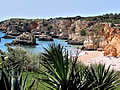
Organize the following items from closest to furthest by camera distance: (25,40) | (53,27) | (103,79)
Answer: (103,79)
(25,40)
(53,27)

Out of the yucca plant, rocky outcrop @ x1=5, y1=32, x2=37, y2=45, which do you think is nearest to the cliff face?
rocky outcrop @ x1=5, y1=32, x2=37, y2=45

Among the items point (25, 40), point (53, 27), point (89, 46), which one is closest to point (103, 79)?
point (89, 46)

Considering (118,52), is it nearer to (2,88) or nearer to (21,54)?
(21,54)

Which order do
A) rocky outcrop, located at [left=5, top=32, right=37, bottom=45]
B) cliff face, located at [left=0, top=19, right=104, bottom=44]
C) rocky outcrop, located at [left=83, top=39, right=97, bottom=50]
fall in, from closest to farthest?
rocky outcrop, located at [left=83, top=39, right=97, bottom=50] → rocky outcrop, located at [left=5, top=32, right=37, bottom=45] → cliff face, located at [left=0, top=19, right=104, bottom=44]

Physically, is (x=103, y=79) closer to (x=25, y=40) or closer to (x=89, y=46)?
(x=89, y=46)

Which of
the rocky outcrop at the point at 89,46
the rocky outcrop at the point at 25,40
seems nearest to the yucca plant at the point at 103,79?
the rocky outcrop at the point at 89,46

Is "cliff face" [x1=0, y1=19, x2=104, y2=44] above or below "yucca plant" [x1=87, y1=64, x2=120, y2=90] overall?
below

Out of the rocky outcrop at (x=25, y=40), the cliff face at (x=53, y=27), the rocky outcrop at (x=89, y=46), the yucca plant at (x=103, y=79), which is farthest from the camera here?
the cliff face at (x=53, y=27)

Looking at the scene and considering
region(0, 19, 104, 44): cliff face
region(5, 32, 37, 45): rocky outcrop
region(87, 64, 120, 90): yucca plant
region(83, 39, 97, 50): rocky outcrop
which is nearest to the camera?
region(87, 64, 120, 90): yucca plant

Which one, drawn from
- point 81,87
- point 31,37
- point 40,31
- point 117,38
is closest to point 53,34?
point 40,31

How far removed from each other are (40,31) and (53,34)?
8.40 meters

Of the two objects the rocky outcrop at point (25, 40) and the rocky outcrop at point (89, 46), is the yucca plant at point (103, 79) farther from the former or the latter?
the rocky outcrop at point (25, 40)

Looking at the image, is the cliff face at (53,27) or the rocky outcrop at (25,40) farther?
the cliff face at (53,27)

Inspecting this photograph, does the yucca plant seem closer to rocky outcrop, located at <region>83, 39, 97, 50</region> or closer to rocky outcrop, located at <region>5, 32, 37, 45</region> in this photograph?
rocky outcrop, located at <region>83, 39, 97, 50</region>
